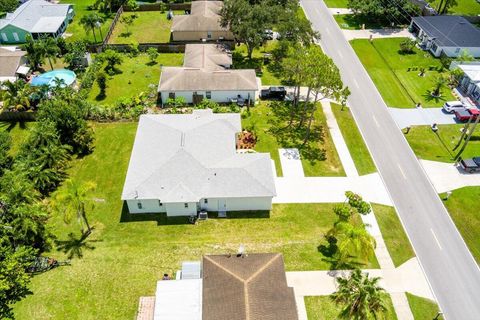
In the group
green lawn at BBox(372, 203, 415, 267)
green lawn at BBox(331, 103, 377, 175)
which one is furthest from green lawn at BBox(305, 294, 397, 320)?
green lawn at BBox(331, 103, 377, 175)

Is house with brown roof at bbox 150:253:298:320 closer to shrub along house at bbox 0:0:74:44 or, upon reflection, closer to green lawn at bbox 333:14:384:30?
shrub along house at bbox 0:0:74:44

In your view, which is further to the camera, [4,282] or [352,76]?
[352,76]

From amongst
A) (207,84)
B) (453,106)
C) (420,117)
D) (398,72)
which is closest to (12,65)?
(207,84)

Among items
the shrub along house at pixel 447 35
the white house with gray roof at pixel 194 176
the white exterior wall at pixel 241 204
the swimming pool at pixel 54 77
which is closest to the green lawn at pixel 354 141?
the white house with gray roof at pixel 194 176

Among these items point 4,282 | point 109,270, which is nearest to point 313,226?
point 109,270

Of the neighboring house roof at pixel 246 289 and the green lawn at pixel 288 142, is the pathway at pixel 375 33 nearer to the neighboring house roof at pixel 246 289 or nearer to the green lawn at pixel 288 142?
the green lawn at pixel 288 142

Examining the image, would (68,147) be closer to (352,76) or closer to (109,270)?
(109,270)
